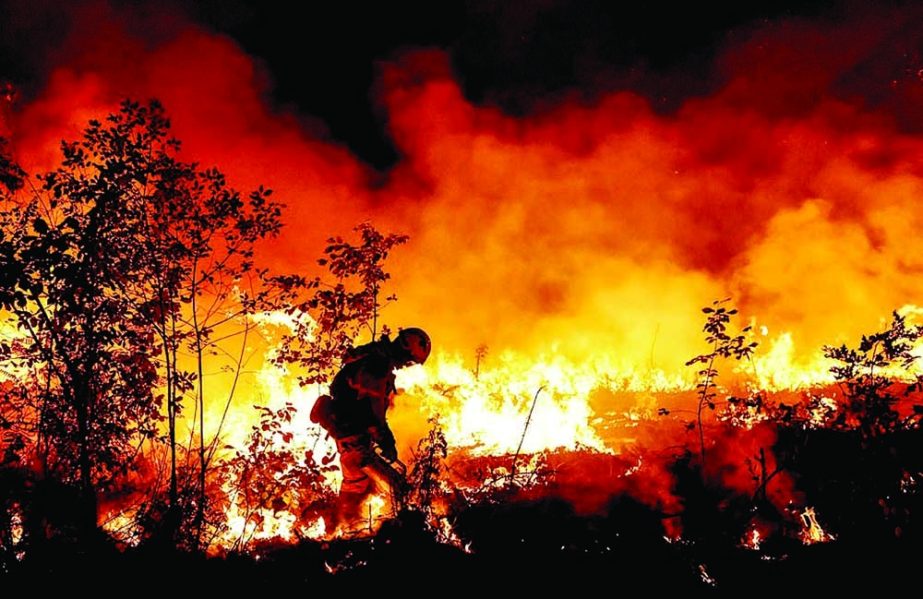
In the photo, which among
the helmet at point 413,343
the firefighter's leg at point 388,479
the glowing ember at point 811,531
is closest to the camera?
the glowing ember at point 811,531

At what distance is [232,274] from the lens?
830 cm

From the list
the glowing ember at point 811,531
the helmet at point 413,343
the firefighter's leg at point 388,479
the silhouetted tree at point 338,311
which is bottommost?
the glowing ember at point 811,531

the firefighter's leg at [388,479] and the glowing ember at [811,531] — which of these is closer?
the glowing ember at [811,531]

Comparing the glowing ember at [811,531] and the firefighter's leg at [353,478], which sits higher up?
the firefighter's leg at [353,478]

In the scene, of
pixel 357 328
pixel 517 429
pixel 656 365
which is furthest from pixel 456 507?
pixel 656 365

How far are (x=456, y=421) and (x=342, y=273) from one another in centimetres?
825

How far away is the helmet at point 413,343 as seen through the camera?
7.89 metres

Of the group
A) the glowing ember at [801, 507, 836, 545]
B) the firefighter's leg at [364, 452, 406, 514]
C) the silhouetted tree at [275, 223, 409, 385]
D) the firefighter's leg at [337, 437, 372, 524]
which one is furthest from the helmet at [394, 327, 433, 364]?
the glowing ember at [801, 507, 836, 545]

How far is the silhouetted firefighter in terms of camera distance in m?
7.69

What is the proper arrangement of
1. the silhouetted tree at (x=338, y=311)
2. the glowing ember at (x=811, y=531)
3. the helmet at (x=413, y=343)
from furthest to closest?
the silhouetted tree at (x=338, y=311), the helmet at (x=413, y=343), the glowing ember at (x=811, y=531)

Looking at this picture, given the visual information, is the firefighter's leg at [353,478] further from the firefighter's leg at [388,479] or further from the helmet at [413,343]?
the helmet at [413,343]

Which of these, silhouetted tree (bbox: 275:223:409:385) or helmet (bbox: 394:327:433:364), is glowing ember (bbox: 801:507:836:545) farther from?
silhouetted tree (bbox: 275:223:409:385)

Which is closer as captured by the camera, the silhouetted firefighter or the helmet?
the silhouetted firefighter

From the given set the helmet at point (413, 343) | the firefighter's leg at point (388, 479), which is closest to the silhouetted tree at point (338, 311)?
the helmet at point (413, 343)
